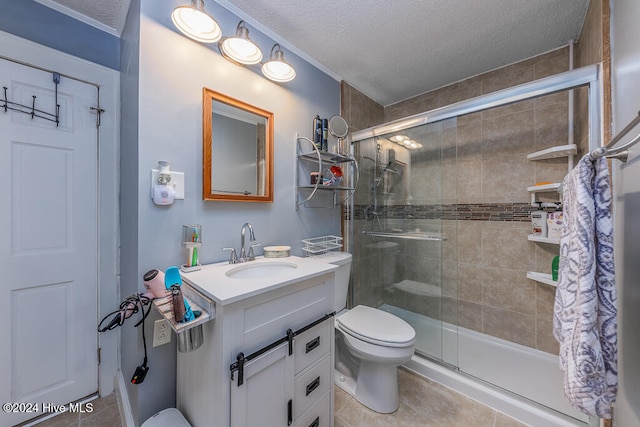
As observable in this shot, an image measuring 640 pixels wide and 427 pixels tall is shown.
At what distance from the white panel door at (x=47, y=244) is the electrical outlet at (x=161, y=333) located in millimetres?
726

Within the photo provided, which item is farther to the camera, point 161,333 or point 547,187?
point 547,187

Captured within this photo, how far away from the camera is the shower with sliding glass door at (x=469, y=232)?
1676 millimetres

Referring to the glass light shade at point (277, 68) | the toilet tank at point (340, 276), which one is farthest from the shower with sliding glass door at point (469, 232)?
the glass light shade at point (277, 68)

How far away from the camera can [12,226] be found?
4.00 feet

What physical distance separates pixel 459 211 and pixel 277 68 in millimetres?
1819

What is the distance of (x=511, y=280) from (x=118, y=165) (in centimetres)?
287

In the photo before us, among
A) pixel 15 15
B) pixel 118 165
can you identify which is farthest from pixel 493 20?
pixel 15 15

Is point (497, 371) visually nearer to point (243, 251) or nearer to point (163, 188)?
point (243, 251)

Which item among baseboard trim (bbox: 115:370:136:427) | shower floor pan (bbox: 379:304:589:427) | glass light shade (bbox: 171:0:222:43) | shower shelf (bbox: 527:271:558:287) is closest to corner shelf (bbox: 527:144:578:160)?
shower shelf (bbox: 527:271:558:287)

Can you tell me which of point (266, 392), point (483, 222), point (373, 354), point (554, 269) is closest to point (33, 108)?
point (266, 392)

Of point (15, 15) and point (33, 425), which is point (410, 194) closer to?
point (15, 15)

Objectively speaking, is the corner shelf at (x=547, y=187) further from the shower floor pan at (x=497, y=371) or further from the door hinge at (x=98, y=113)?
the door hinge at (x=98, y=113)

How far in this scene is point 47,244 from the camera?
131 centimetres

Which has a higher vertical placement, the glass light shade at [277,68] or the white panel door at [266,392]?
the glass light shade at [277,68]
